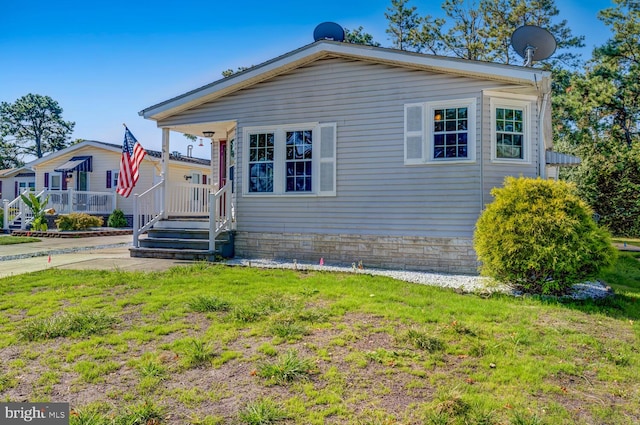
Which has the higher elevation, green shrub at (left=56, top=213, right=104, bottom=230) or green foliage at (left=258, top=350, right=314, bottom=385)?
green shrub at (left=56, top=213, right=104, bottom=230)

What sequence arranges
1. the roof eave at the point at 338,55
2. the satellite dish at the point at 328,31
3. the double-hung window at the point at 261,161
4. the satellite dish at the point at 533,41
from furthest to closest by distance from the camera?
the satellite dish at the point at 328,31, the double-hung window at the point at 261,161, the satellite dish at the point at 533,41, the roof eave at the point at 338,55

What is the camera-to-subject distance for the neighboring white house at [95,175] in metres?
19.7

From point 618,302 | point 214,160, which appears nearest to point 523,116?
point 618,302

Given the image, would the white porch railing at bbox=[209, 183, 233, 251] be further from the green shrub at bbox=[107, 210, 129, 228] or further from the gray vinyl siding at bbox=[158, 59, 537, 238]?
the green shrub at bbox=[107, 210, 129, 228]

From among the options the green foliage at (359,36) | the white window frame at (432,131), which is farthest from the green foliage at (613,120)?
the white window frame at (432,131)

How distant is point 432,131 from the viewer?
7941 millimetres

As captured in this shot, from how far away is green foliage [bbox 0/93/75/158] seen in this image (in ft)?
151

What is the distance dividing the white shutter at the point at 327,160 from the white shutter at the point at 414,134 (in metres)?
1.53

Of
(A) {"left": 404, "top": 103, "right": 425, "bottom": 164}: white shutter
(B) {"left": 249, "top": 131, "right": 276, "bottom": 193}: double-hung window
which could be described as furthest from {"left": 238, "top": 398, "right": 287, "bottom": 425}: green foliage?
(B) {"left": 249, "top": 131, "right": 276, "bottom": 193}: double-hung window

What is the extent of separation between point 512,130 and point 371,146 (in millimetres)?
2714

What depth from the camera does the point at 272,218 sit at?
363 inches

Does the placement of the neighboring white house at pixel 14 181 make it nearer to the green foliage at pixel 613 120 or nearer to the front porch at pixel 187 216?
the front porch at pixel 187 216

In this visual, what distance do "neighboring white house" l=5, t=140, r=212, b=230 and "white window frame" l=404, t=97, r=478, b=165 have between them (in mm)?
14380

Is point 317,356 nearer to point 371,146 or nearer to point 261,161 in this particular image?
point 371,146
